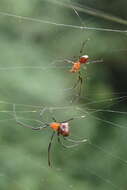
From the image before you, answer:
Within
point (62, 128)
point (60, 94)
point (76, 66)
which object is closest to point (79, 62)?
point (76, 66)

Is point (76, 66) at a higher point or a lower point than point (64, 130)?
higher

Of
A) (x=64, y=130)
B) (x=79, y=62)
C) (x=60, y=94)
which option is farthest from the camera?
(x=60, y=94)

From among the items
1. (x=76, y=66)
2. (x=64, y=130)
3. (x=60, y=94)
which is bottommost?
(x=64, y=130)

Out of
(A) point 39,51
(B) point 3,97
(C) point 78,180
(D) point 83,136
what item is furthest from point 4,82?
(C) point 78,180

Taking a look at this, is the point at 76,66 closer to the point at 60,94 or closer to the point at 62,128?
the point at 62,128

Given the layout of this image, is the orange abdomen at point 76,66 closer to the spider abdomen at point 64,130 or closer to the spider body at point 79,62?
the spider body at point 79,62

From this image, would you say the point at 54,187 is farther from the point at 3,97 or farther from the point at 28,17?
the point at 28,17

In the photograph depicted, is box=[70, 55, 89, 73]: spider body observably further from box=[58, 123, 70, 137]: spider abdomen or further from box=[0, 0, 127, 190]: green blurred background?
box=[0, 0, 127, 190]: green blurred background

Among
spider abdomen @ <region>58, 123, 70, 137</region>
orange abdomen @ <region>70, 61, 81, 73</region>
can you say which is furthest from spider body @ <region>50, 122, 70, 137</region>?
orange abdomen @ <region>70, 61, 81, 73</region>

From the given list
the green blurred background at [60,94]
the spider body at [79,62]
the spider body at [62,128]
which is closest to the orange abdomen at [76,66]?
the spider body at [79,62]
